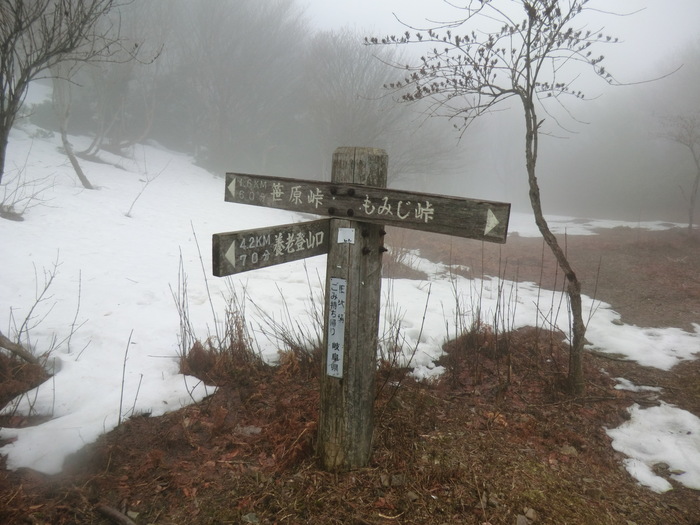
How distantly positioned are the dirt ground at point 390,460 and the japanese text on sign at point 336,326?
25.3 inches

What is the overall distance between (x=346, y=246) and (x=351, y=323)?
42cm

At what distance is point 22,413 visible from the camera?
3.08m

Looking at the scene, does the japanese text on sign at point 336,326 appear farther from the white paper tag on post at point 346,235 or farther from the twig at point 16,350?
the twig at point 16,350

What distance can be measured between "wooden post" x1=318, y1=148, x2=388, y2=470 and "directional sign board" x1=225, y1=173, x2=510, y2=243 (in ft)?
0.26

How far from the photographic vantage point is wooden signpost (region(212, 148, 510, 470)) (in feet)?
6.60

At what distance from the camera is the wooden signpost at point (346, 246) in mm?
2012

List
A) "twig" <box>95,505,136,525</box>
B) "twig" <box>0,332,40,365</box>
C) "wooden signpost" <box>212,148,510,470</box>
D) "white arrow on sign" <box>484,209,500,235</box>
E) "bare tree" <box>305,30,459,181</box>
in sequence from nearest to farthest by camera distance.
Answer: "white arrow on sign" <box>484,209,500,235</box>
"wooden signpost" <box>212,148,510,470</box>
"twig" <box>95,505,136,525</box>
"twig" <box>0,332,40,365</box>
"bare tree" <box>305,30,459,181</box>

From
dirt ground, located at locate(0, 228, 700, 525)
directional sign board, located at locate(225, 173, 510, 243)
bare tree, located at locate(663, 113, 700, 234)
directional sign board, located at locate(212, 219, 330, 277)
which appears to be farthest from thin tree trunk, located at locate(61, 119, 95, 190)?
bare tree, located at locate(663, 113, 700, 234)

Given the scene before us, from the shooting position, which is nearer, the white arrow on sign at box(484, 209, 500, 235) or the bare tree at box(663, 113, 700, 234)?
the white arrow on sign at box(484, 209, 500, 235)

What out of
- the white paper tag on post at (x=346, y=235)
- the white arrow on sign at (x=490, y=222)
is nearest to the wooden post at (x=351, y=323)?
the white paper tag on post at (x=346, y=235)

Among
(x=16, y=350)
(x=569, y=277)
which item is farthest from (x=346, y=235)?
(x=16, y=350)

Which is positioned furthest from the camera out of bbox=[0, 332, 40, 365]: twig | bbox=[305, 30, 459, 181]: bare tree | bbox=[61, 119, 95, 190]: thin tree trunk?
bbox=[305, 30, 459, 181]: bare tree

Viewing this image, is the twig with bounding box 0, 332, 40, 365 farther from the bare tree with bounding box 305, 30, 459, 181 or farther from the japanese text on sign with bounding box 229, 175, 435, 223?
the bare tree with bounding box 305, 30, 459, 181

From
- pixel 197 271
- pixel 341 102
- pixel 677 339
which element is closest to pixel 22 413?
pixel 197 271
